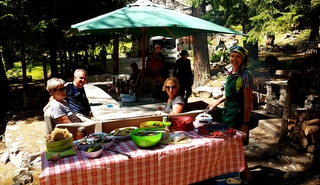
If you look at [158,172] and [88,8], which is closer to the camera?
[158,172]

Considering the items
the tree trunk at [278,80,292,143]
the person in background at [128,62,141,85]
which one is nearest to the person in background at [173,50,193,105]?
the person in background at [128,62,141,85]

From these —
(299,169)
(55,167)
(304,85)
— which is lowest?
(299,169)

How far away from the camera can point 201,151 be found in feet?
9.44

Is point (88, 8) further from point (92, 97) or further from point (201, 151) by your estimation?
point (201, 151)

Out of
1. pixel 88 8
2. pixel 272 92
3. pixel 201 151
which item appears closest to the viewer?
pixel 201 151

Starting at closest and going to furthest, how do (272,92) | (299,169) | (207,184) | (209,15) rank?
1. (207,184)
2. (299,169)
3. (272,92)
4. (209,15)

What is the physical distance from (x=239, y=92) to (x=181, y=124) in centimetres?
87

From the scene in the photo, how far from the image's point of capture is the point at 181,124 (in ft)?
10.8

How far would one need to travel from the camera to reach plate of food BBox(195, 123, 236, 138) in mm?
3014

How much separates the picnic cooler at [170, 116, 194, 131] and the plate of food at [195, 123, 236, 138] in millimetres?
123

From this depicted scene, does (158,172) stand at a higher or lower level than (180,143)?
lower

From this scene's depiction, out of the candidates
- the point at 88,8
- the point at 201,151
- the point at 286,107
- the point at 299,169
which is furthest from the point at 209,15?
the point at 201,151

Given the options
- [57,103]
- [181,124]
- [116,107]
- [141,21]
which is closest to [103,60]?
[116,107]

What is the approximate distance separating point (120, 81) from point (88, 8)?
17.0 feet
